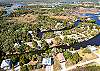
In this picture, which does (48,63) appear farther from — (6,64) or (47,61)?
(6,64)

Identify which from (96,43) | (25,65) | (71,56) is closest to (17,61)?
(25,65)

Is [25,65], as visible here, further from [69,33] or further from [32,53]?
[69,33]

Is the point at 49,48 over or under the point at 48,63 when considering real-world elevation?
under

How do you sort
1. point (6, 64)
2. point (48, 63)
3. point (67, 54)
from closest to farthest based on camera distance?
point (6, 64) < point (48, 63) < point (67, 54)

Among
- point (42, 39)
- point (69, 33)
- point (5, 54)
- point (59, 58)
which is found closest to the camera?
point (59, 58)

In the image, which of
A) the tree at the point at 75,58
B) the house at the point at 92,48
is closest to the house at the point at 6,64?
the tree at the point at 75,58

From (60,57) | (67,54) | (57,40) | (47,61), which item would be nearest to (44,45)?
(57,40)

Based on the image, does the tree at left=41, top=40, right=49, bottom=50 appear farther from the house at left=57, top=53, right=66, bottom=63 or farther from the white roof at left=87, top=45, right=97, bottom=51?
the white roof at left=87, top=45, right=97, bottom=51

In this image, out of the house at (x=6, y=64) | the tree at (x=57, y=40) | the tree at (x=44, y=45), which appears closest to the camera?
the house at (x=6, y=64)

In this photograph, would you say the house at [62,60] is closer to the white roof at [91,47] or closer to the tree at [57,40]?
the tree at [57,40]

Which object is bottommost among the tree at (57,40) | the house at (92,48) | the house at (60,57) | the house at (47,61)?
the house at (92,48)

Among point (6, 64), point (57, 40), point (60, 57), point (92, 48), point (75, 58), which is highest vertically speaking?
point (6, 64)
